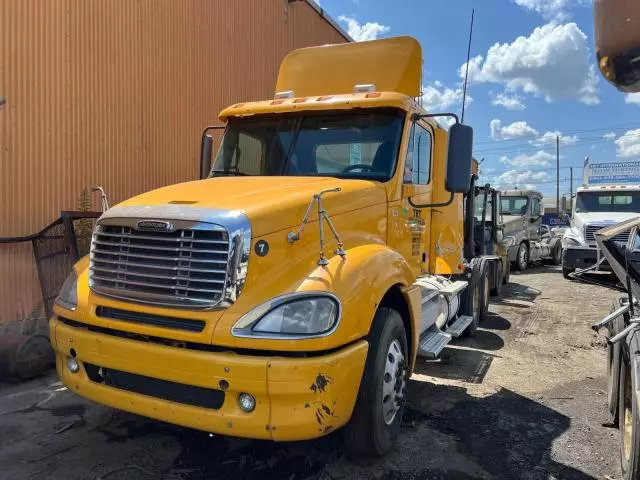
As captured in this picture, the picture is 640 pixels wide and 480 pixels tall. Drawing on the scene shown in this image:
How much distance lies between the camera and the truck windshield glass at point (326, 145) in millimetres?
4324

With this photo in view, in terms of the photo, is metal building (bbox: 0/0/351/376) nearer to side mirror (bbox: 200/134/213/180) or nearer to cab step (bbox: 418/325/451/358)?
side mirror (bbox: 200/134/213/180)

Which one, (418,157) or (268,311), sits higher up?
(418,157)

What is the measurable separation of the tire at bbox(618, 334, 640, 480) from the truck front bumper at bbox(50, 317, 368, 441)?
5.08 ft

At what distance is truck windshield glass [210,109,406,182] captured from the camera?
4324 mm

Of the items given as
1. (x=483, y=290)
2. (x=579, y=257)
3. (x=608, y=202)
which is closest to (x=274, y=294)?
(x=483, y=290)

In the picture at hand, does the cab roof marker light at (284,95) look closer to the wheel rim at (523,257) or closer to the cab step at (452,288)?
the cab step at (452,288)

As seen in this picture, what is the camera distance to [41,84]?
19.3 ft

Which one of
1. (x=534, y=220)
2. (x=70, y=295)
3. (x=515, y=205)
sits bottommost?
(x=70, y=295)

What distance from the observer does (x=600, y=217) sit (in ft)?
44.5

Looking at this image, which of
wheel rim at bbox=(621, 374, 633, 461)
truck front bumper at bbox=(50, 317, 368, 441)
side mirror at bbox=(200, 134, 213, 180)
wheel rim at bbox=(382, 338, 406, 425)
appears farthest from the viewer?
side mirror at bbox=(200, 134, 213, 180)

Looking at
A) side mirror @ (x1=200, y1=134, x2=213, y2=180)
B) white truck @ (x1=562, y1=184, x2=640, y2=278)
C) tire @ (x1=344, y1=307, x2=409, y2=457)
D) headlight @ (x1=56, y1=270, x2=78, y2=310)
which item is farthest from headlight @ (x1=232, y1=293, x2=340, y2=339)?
white truck @ (x1=562, y1=184, x2=640, y2=278)

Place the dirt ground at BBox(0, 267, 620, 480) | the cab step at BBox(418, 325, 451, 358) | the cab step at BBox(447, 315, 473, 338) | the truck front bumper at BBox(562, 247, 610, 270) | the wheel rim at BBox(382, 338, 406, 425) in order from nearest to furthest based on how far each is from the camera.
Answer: the dirt ground at BBox(0, 267, 620, 480) → the wheel rim at BBox(382, 338, 406, 425) → the cab step at BBox(418, 325, 451, 358) → the cab step at BBox(447, 315, 473, 338) → the truck front bumper at BBox(562, 247, 610, 270)

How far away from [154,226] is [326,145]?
1853mm

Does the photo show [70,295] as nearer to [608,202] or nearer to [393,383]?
[393,383]
